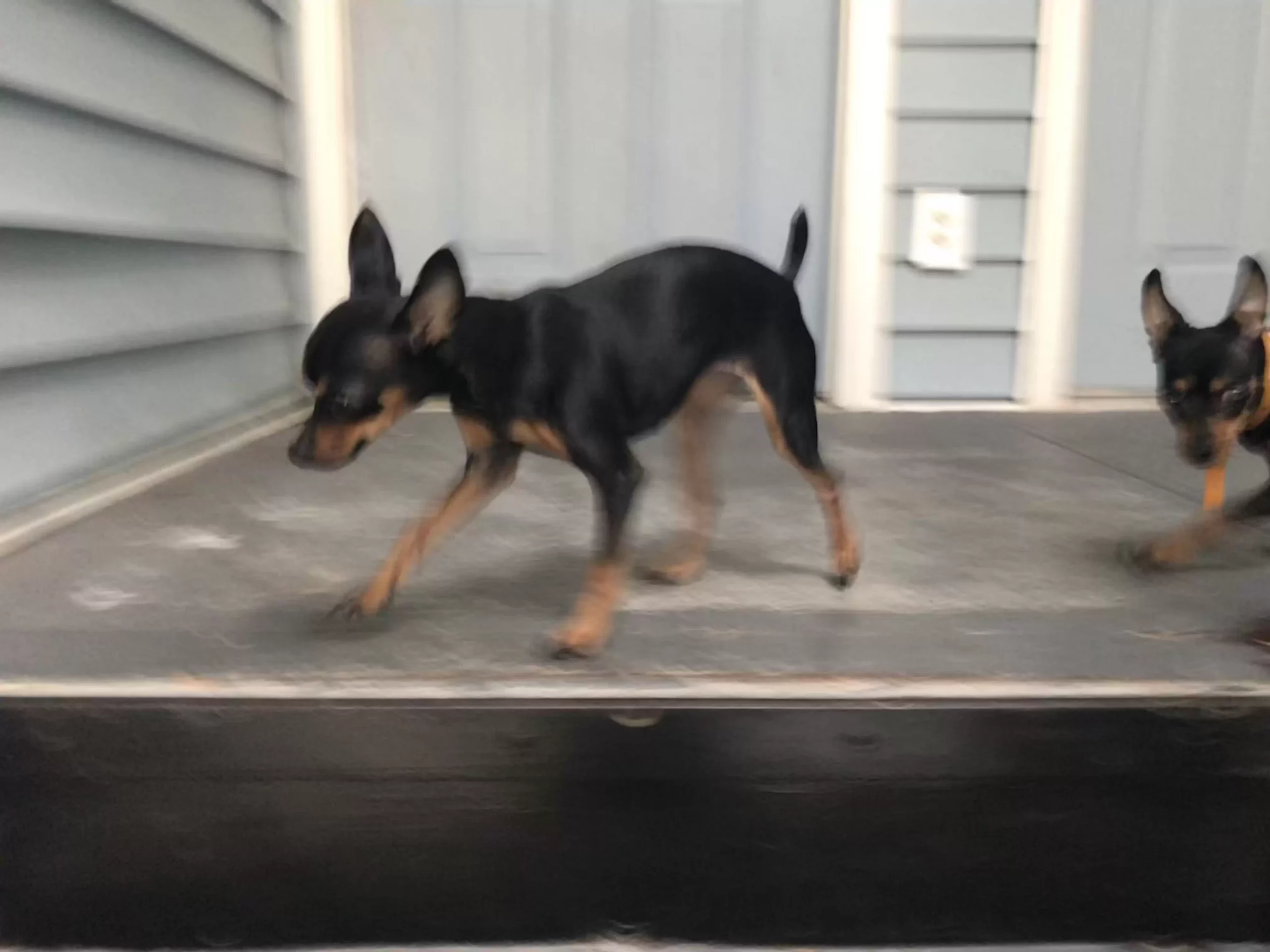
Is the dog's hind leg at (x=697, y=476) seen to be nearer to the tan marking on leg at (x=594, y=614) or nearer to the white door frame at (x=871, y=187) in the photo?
the tan marking on leg at (x=594, y=614)

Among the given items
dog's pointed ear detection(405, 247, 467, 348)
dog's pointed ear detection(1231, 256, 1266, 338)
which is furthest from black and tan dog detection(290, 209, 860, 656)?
dog's pointed ear detection(1231, 256, 1266, 338)

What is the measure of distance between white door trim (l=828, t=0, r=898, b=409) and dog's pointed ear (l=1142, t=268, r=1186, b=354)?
1.25m

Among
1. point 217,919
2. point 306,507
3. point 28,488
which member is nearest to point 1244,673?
point 217,919

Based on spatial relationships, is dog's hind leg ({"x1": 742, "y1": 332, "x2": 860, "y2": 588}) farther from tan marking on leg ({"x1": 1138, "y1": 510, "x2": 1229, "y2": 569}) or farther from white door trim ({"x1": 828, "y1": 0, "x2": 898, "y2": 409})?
white door trim ({"x1": 828, "y1": 0, "x2": 898, "y2": 409})

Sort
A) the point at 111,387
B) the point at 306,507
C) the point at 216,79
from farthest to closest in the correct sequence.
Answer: the point at 216,79
the point at 111,387
the point at 306,507

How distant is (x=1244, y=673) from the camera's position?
95 cm

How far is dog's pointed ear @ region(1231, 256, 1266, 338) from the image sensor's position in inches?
48.8

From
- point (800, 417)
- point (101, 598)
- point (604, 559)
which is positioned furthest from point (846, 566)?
point (101, 598)

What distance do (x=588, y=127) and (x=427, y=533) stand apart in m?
1.72

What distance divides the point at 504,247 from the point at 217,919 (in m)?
1.92

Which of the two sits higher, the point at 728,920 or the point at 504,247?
the point at 504,247

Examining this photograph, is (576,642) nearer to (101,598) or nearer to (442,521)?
(442,521)

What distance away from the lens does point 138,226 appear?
1.74 metres

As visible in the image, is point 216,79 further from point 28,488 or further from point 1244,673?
point 1244,673
